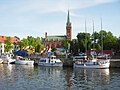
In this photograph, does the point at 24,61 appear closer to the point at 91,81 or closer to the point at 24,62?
the point at 24,62

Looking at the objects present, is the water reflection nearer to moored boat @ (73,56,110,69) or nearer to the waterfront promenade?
moored boat @ (73,56,110,69)

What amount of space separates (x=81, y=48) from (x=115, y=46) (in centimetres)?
1478

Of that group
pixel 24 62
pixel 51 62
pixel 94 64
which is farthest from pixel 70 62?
pixel 24 62

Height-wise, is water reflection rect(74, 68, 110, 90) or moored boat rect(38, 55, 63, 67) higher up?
moored boat rect(38, 55, 63, 67)

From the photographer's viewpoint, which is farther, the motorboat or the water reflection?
the motorboat

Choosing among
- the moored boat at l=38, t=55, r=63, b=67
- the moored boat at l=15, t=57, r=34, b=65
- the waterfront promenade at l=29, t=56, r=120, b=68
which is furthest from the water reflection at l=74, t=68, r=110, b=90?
the moored boat at l=15, t=57, r=34, b=65

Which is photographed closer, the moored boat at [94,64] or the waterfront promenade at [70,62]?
the moored boat at [94,64]

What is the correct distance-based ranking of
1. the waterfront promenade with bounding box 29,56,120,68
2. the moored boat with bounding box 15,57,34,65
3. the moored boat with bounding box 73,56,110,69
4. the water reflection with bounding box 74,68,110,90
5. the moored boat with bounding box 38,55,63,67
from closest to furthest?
1. the water reflection with bounding box 74,68,110,90
2. the moored boat with bounding box 73,56,110,69
3. the waterfront promenade with bounding box 29,56,120,68
4. the moored boat with bounding box 38,55,63,67
5. the moored boat with bounding box 15,57,34,65

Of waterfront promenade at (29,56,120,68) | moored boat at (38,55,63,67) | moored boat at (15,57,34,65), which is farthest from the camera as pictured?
moored boat at (15,57,34,65)

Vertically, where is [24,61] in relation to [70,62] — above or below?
above

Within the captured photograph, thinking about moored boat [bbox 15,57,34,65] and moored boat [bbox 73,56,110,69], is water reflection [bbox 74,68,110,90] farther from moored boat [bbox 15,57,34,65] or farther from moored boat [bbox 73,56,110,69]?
moored boat [bbox 15,57,34,65]

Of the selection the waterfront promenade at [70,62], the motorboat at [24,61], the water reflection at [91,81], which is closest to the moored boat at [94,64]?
the waterfront promenade at [70,62]

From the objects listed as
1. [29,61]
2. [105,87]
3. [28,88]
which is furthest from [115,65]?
[28,88]

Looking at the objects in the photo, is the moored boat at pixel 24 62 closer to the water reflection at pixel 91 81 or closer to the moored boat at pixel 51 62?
the moored boat at pixel 51 62
